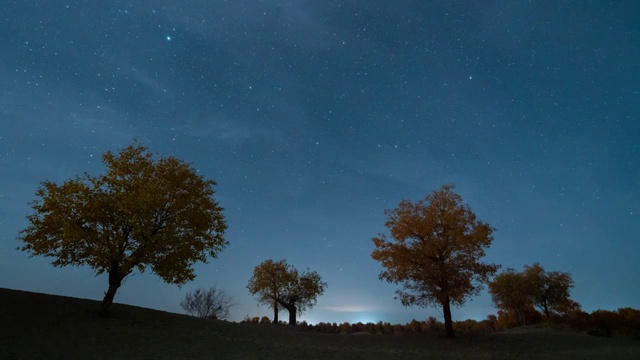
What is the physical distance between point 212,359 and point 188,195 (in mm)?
13203

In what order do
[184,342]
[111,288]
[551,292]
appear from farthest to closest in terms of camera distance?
[551,292] < [111,288] < [184,342]

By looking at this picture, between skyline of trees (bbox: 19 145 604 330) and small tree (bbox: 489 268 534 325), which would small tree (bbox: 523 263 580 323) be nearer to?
small tree (bbox: 489 268 534 325)

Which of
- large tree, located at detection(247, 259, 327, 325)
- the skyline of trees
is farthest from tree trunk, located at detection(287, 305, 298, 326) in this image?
the skyline of trees

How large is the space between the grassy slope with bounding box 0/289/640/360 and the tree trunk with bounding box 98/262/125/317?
2.37ft

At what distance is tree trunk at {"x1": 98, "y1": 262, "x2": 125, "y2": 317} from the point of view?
23612 mm

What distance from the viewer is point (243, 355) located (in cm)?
1812

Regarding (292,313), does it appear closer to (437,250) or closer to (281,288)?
(281,288)

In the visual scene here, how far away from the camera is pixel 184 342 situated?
20375 millimetres

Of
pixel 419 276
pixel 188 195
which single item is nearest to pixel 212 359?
pixel 188 195

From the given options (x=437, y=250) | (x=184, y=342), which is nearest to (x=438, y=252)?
(x=437, y=250)

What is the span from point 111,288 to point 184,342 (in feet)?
25.0

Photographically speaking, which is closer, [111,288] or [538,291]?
[111,288]

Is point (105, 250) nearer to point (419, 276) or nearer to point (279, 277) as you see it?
point (419, 276)

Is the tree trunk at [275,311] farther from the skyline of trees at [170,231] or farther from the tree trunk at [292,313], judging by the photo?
the skyline of trees at [170,231]
